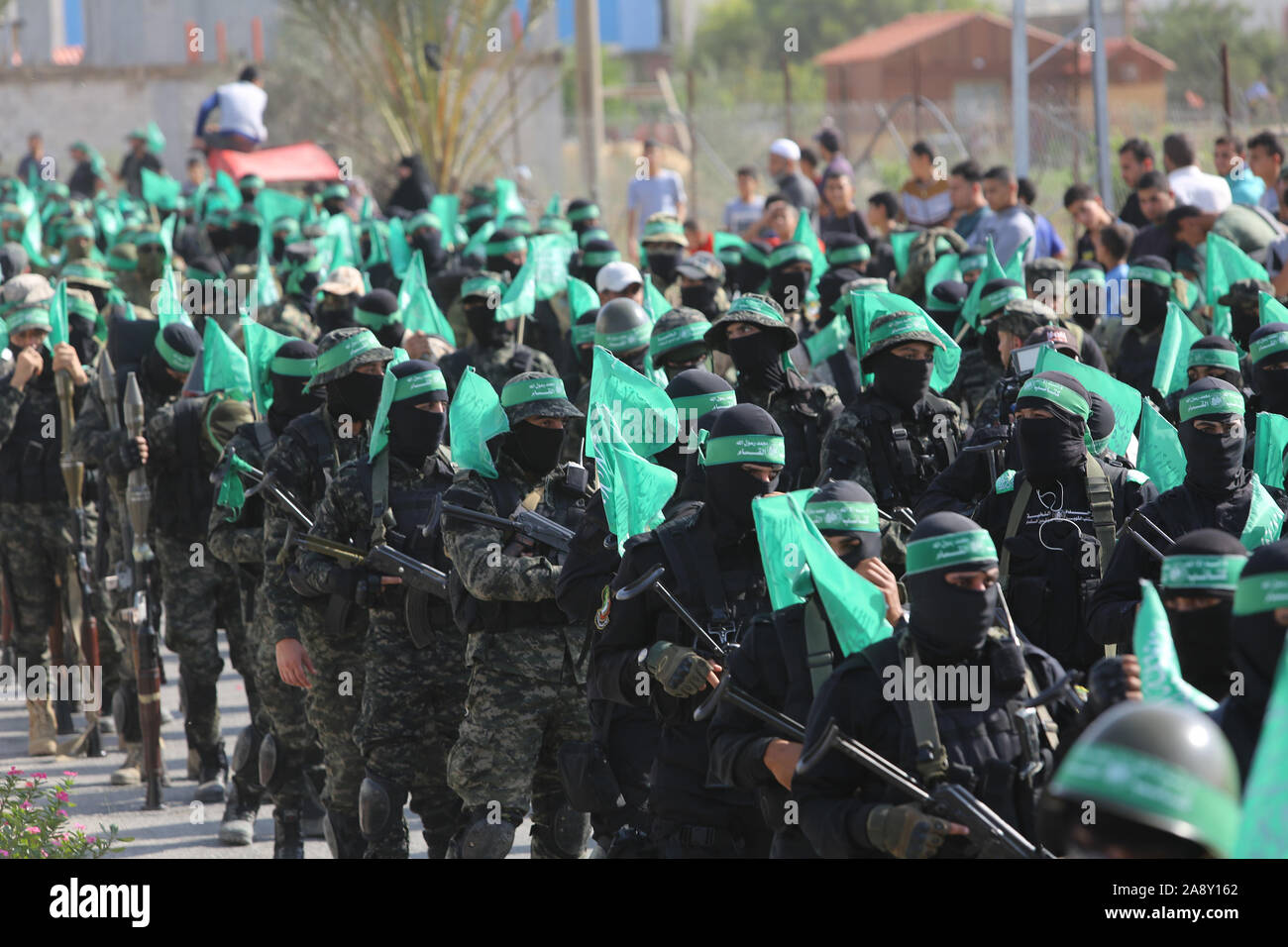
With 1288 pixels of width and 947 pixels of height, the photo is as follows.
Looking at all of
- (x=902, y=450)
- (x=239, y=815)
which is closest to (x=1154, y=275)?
(x=902, y=450)

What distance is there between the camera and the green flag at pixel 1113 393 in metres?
6.84

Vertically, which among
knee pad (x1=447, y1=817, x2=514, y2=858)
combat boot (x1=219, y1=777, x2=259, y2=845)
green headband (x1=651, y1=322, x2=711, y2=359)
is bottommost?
combat boot (x1=219, y1=777, x2=259, y2=845)

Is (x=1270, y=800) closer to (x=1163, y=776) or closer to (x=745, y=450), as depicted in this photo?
(x=1163, y=776)

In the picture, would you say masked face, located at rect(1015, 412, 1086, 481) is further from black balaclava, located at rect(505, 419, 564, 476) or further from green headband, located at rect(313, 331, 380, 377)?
green headband, located at rect(313, 331, 380, 377)

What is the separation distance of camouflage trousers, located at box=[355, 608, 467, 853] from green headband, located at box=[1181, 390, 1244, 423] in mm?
2709

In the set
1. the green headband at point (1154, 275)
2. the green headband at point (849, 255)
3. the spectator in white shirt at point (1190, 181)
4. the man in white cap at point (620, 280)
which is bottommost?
the green headband at point (1154, 275)

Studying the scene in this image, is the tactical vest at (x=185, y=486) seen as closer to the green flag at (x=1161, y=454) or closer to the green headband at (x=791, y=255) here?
the green headband at (x=791, y=255)

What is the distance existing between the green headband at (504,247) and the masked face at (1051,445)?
691cm

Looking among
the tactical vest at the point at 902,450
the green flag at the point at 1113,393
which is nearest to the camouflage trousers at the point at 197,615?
the tactical vest at the point at 902,450

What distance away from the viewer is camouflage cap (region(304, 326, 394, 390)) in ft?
23.2

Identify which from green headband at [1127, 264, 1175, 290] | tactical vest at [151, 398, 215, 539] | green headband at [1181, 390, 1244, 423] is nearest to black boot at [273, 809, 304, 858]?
tactical vest at [151, 398, 215, 539]

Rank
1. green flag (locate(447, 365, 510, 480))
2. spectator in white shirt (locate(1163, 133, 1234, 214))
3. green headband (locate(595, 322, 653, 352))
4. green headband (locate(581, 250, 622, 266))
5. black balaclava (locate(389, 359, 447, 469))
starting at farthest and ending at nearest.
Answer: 1. green headband (locate(581, 250, 622, 266))
2. spectator in white shirt (locate(1163, 133, 1234, 214))
3. green headband (locate(595, 322, 653, 352))
4. black balaclava (locate(389, 359, 447, 469))
5. green flag (locate(447, 365, 510, 480))

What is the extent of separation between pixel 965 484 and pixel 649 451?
114cm

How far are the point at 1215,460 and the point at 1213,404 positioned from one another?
0.18 meters
